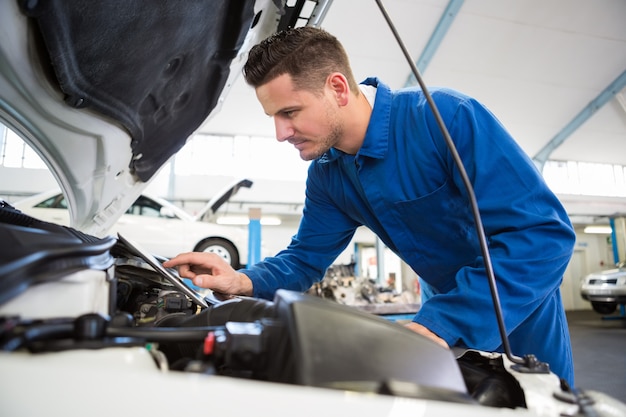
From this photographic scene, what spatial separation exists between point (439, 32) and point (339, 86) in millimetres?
4849

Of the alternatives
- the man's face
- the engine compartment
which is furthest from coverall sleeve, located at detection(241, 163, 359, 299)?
the engine compartment

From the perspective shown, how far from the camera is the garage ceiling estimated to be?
16.2 feet

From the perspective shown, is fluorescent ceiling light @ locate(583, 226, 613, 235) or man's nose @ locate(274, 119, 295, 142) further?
fluorescent ceiling light @ locate(583, 226, 613, 235)

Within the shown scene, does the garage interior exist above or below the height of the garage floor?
above

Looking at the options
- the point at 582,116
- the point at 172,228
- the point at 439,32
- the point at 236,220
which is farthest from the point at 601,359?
the point at 236,220

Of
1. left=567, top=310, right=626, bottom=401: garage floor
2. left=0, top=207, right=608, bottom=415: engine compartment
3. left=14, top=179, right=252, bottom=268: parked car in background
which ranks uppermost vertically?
left=14, top=179, right=252, bottom=268: parked car in background

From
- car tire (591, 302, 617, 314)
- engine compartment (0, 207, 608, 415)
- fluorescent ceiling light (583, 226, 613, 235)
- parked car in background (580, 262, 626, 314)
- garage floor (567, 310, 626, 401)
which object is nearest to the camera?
engine compartment (0, 207, 608, 415)

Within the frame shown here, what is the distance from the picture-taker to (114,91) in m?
1.05

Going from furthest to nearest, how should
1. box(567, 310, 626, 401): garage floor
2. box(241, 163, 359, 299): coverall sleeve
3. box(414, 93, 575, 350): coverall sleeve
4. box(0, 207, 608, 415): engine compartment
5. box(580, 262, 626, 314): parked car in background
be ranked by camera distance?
box(580, 262, 626, 314): parked car in background → box(567, 310, 626, 401): garage floor → box(241, 163, 359, 299): coverall sleeve → box(414, 93, 575, 350): coverall sleeve → box(0, 207, 608, 415): engine compartment

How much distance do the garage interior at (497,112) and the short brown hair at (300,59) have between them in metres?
2.60

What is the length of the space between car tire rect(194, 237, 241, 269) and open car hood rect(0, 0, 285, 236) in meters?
3.03

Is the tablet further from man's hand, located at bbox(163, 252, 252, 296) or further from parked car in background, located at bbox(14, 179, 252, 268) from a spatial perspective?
parked car in background, located at bbox(14, 179, 252, 268)

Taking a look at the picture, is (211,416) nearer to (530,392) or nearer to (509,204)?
(530,392)

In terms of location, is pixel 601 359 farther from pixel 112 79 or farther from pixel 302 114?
pixel 112 79
